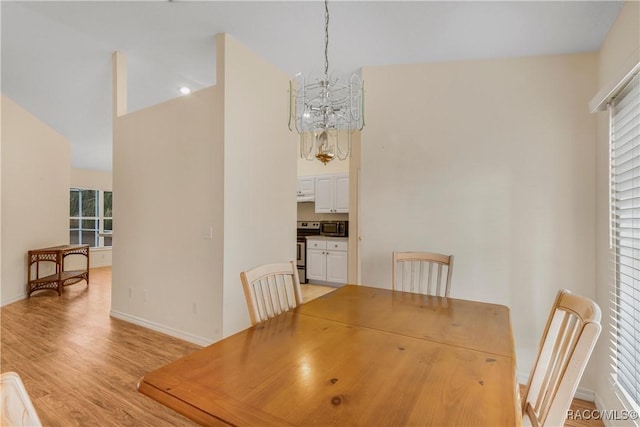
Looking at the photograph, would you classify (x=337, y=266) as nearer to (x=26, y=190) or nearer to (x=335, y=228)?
(x=335, y=228)

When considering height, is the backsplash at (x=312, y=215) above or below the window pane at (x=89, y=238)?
above

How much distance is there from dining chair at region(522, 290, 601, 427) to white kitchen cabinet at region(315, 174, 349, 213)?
4329mm

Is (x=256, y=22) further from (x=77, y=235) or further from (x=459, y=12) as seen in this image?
(x=77, y=235)

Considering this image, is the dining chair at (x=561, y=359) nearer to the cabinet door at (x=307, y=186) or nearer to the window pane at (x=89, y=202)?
the cabinet door at (x=307, y=186)

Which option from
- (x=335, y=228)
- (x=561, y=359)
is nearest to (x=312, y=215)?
(x=335, y=228)

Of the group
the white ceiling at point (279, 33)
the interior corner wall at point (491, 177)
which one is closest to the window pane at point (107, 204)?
the white ceiling at point (279, 33)

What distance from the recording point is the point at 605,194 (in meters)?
2.06

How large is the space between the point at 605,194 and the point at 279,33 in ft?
8.72

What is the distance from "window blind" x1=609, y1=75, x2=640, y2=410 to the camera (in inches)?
63.9

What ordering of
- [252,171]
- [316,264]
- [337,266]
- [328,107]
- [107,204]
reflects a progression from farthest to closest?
[107,204], [316,264], [337,266], [252,171], [328,107]

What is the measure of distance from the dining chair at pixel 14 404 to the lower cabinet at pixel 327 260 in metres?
4.61

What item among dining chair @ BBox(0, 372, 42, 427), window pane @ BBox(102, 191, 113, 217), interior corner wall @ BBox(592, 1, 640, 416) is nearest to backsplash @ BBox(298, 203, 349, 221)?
interior corner wall @ BBox(592, 1, 640, 416)

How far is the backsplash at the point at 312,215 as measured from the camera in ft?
19.3

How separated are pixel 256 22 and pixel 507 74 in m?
2.05
